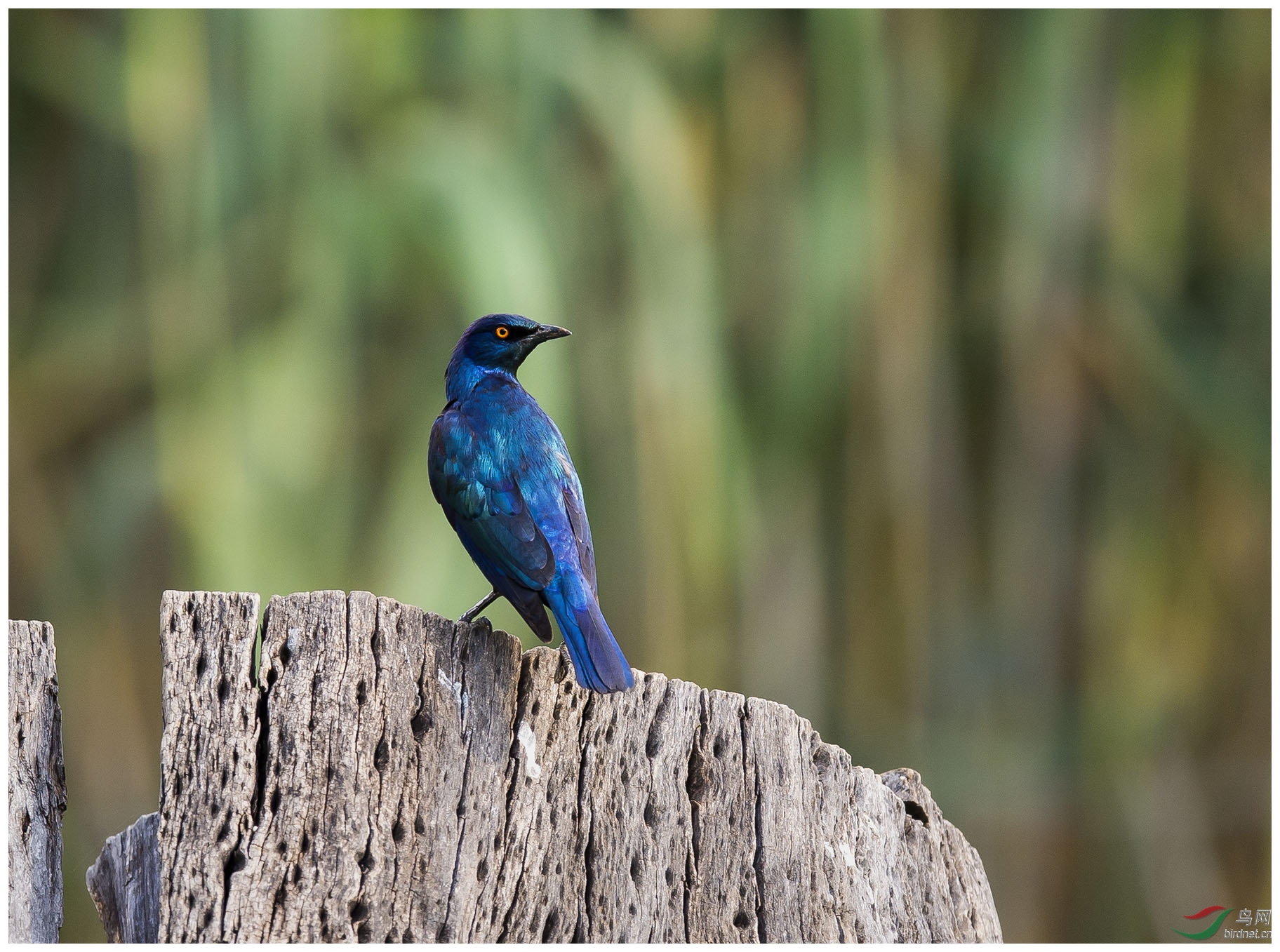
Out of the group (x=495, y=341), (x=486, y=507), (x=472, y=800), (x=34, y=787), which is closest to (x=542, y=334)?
(x=495, y=341)

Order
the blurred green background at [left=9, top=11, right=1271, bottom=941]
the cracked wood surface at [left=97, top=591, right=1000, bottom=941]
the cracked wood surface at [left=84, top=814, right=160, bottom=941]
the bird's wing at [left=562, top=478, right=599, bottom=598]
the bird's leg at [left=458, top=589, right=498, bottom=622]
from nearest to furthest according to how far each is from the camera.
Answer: the cracked wood surface at [left=97, top=591, right=1000, bottom=941] → the cracked wood surface at [left=84, top=814, right=160, bottom=941] → the bird's leg at [left=458, top=589, right=498, bottom=622] → the bird's wing at [left=562, top=478, right=599, bottom=598] → the blurred green background at [left=9, top=11, right=1271, bottom=941]

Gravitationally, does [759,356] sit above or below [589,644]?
above

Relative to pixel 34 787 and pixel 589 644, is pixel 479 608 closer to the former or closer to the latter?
pixel 589 644

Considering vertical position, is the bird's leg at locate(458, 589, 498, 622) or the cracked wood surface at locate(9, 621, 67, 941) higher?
the bird's leg at locate(458, 589, 498, 622)

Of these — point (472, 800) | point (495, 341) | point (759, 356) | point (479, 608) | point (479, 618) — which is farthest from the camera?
point (759, 356)

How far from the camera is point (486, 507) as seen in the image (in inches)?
123

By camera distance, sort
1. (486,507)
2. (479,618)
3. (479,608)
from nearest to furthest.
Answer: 1. (479,618)
2. (479,608)
3. (486,507)

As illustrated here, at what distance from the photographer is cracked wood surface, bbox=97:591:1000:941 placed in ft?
7.48

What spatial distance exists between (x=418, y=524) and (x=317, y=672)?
3.60 metres

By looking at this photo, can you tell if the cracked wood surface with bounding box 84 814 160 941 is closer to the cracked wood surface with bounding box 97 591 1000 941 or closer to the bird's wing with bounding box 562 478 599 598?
the cracked wood surface with bounding box 97 591 1000 941

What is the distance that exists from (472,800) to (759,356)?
4811 millimetres

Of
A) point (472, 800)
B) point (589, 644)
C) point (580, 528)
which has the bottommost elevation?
point (472, 800)

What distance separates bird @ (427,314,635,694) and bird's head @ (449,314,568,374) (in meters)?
0.05

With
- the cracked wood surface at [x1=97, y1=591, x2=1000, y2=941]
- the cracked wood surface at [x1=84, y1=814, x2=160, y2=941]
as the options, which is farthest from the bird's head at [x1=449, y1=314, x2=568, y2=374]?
the cracked wood surface at [x1=84, y1=814, x2=160, y2=941]
